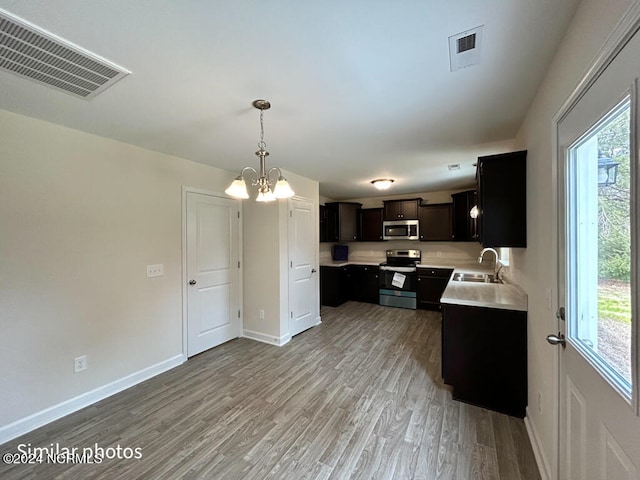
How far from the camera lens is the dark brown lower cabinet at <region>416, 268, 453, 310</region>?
5000 millimetres

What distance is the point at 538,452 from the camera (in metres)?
1.66

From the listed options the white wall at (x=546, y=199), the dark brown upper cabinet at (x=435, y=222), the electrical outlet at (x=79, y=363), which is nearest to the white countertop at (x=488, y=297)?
the white wall at (x=546, y=199)

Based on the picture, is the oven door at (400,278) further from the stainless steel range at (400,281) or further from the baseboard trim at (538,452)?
the baseboard trim at (538,452)

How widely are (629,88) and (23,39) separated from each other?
2.48 metres

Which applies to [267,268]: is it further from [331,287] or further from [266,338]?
[331,287]

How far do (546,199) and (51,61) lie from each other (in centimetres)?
293

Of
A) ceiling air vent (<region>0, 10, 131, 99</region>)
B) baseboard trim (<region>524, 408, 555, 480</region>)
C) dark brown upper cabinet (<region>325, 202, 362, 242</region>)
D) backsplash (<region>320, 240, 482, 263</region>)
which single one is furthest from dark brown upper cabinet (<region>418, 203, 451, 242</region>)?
ceiling air vent (<region>0, 10, 131, 99</region>)

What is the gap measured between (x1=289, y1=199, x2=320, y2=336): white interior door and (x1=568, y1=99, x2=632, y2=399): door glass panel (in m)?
3.10

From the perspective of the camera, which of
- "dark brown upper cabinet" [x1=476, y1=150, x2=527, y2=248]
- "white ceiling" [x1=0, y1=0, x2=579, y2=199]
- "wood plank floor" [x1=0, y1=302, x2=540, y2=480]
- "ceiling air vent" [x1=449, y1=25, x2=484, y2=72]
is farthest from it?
"dark brown upper cabinet" [x1=476, y1=150, x2=527, y2=248]

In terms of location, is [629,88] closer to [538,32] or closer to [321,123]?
[538,32]

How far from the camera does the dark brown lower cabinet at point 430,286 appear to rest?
16.4 ft

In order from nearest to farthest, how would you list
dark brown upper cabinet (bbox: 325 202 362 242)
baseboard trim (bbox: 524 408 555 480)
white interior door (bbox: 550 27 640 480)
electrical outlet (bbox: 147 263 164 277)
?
white interior door (bbox: 550 27 640 480), baseboard trim (bbox: 524 408 555 480), electrical outlet (bbox: 147 263 164 277), dark brown upper cabinet (bbox: 325 202 362 242)

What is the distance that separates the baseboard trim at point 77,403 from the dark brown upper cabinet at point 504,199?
3562 mm

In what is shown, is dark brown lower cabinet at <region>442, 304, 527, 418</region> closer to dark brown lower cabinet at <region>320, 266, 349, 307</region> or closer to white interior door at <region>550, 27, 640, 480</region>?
white interior door at <region>550, 27, 640, 480</region>
